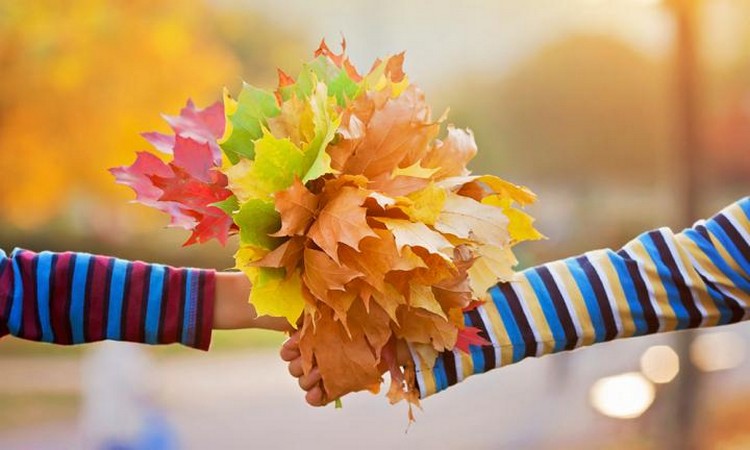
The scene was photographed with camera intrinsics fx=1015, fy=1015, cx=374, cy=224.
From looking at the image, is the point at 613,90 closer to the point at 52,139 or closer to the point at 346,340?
the point at 52,139

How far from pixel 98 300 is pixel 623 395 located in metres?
3.16

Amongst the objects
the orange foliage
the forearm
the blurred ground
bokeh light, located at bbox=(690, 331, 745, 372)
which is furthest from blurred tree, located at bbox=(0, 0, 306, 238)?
the forearm

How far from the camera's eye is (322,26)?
4098 mm

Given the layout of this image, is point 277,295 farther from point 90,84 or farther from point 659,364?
point 659,364

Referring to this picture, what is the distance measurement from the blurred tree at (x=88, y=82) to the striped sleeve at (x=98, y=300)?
267cm

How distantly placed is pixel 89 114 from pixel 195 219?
2995 mm

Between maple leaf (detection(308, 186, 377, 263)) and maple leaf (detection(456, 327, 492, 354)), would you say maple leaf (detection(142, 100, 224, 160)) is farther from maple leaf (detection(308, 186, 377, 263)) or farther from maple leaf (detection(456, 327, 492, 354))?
maple leaf (detection(456, 327, 492, 354))

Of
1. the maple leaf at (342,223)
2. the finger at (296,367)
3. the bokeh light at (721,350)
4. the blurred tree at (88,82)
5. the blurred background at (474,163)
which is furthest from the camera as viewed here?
the bokeh light at (721,350)

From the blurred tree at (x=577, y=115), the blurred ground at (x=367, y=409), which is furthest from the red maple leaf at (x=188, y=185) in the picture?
the blurred tree at (x=577, y=115)

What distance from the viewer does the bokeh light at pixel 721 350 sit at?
13.6 feet

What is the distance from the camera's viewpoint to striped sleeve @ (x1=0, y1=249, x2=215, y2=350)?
883mm

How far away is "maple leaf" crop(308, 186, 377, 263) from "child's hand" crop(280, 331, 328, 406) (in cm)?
11

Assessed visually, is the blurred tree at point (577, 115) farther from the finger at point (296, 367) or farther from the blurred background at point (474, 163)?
the finger at point (296, 367)

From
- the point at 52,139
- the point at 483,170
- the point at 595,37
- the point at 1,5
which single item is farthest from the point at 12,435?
the point at 595,37
